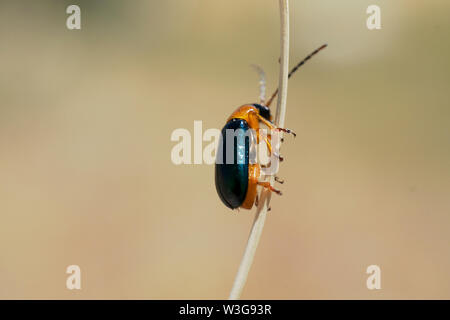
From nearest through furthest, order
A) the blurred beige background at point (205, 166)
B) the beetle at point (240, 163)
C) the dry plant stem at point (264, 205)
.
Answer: the dry plant stem at point (264, 205) < the beetle at point (240, 163) < the blurred beige background at point (205, 166)

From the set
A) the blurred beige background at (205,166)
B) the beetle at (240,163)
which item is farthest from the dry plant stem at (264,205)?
the blurred beige background at (205,166)

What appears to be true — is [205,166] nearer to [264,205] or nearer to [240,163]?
[240,163]

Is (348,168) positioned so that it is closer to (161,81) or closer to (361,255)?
(361,255)

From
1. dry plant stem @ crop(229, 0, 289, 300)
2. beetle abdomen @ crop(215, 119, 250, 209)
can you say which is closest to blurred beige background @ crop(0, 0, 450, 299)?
beetle abdomen @ crop(215, 119, 250, 209)

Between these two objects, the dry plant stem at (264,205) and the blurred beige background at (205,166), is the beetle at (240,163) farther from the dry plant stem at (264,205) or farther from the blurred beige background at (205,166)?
the blurred beige background at (205,166)

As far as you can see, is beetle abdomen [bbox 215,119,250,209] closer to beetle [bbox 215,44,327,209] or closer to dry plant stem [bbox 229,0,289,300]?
beetle [bbox 215,44,327,209]

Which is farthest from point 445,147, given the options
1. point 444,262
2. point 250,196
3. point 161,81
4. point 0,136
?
point 0,136
